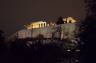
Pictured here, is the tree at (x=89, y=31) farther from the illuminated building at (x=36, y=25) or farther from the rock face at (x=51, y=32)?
the illuminated building at (x=36, y=25)

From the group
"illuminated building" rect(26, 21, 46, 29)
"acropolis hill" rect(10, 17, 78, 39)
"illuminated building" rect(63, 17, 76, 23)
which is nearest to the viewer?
"acropolis hill" rect(10, 17, 78, 39)

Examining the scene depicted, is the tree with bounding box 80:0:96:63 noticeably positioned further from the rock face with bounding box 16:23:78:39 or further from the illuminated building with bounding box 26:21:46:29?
the illuminated building with bounding box 26:21:46:29

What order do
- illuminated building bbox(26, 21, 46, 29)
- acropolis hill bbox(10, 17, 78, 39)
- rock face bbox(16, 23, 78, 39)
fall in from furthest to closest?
illuminated building bbox(26, 21, 46, 29)
acropolis hill bbox(10, 17, 78, 39)
rock face bbox(16, 23, 78, 39)

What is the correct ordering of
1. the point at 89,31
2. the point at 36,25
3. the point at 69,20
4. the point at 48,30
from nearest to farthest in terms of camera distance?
1. the point at 89,31
2. the point at 69,20
3. the point at 48,30
4. the point at 36,25

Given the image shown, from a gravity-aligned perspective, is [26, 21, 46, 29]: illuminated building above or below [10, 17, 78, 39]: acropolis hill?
above

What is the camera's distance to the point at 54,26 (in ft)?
72.6

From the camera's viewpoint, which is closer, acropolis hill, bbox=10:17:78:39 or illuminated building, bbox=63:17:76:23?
acropolis hill, bbox=10:17:78:39

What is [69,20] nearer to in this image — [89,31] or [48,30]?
[48,30]

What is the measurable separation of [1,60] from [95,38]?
627 cm

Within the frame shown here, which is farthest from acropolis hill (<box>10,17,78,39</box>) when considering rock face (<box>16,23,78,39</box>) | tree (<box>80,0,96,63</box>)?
tree (<box>80,0,96,63</box>)

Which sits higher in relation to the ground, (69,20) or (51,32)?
(69,20)

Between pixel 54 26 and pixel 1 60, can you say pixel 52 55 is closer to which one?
pixel 1 60

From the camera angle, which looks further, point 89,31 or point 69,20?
point 69,20

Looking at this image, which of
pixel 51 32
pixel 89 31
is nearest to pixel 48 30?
pixel 51 32
